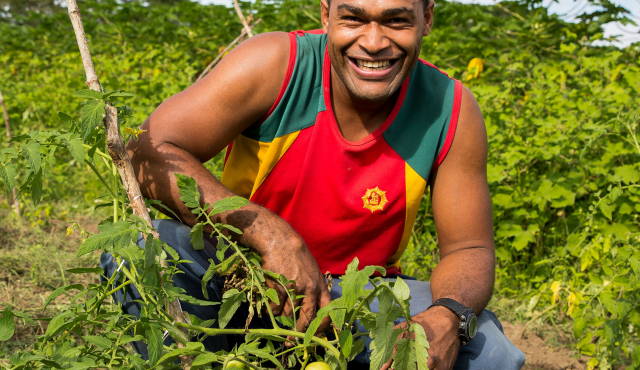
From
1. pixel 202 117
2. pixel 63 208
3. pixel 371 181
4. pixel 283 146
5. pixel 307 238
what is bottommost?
pixel 63 208

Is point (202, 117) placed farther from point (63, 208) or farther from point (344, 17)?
point (63, 208)

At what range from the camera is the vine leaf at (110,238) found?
1131 millimetres

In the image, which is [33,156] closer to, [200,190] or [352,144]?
[200,190]

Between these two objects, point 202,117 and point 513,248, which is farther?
point 513,248

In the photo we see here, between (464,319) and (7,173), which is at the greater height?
(7,173)

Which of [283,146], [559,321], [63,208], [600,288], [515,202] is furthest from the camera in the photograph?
[63,208]

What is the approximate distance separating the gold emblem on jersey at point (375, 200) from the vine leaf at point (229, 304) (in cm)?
81

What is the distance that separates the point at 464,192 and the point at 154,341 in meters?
1.37

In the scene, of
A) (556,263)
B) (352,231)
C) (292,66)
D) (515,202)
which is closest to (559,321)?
(556,263)

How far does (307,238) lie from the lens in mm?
2184

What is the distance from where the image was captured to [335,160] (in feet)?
6.87

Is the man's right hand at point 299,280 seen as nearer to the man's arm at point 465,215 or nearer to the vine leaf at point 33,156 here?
the man's arm at point 465,215

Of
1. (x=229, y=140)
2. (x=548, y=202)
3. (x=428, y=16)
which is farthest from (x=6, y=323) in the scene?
(x=548, y=202)

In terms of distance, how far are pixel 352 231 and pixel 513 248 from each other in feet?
5.45
